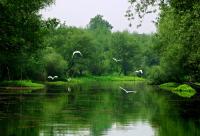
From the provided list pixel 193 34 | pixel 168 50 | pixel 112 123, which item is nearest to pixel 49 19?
pixel 193 34

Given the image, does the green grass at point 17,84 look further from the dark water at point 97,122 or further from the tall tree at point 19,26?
the dark water at point 97,122

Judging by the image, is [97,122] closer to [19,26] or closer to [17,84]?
Answer: [19,26]

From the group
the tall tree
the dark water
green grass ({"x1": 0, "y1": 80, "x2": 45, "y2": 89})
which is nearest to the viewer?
the dark water

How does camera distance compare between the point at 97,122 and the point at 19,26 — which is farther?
the point at 19,26

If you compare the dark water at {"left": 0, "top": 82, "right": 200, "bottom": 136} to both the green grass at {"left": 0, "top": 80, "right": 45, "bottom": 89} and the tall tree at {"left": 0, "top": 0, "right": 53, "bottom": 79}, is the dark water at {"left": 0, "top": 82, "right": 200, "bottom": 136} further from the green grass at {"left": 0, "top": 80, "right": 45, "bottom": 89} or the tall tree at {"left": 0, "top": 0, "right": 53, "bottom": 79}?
the green grass at {"left": 0, "top": 80, "right": 45, "bottom": 89}

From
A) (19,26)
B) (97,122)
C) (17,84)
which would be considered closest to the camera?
(97,122)

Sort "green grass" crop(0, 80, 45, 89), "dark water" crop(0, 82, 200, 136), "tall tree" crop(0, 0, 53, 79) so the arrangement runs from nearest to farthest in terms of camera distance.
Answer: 1. "dark water" crop(0, 82, 200, 136)
2. "tall tree" crop(0, 0, 53, 79)
3. "green grass" crop(0, 80, 45, 89)

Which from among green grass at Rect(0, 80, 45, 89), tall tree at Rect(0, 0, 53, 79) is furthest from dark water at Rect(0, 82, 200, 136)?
green grass at Rect(0, 80, 45, 89)

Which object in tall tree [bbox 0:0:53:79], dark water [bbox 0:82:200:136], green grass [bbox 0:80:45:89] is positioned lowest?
dark water [bbox 0:82:200:136]

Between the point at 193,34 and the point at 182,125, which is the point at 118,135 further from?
the point at 193,34

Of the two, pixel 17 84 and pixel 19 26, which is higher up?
pixel 19 26

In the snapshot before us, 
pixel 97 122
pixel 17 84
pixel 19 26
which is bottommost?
pixel 97 122

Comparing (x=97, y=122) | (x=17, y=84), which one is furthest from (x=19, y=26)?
(x=17, y=84)

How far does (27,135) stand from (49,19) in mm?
23453
